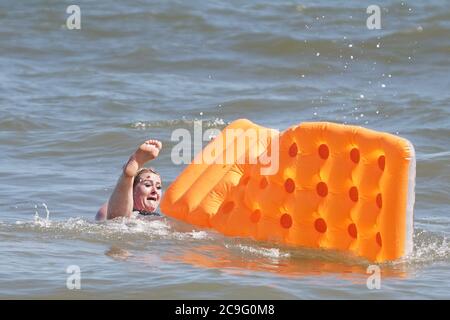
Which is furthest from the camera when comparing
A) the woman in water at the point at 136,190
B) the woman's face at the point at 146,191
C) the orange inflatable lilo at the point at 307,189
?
the woman's face at the point at 146,191

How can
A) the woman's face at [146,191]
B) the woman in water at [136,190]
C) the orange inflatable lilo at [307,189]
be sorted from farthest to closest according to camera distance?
the woman's face at [146,191], the woman in water at [136,190], the orange inflatable lilo at [307,189]

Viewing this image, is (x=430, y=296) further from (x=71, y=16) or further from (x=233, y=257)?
(x=71, y=16)

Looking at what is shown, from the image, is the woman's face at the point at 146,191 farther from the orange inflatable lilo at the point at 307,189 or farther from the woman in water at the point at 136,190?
the orange inflatable lilo at the point at 307,189

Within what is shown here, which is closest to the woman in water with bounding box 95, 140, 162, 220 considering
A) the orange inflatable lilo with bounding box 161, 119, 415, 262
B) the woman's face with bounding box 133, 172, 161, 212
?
the woman's face with bounding box 133, 172, 161, 212

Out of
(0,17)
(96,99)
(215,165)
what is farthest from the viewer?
(0,17)

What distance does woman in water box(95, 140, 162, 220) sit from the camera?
23.0ft

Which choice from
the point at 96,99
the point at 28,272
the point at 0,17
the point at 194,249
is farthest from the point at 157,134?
the point at 0,17

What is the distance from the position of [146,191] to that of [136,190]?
2.6 inches

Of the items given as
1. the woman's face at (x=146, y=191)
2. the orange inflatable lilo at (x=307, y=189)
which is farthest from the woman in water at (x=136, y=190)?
the orange inflatable lilo at (x=307, y=189)

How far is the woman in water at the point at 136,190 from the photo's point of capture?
701 centimetres

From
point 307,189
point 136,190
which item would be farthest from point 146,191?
point 307,189

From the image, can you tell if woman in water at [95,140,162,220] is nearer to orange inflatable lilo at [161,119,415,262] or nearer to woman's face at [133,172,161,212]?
woman's face at [133,172,161,212]

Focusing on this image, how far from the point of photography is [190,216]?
24.6 feet

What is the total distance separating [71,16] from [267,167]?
10.3 m
